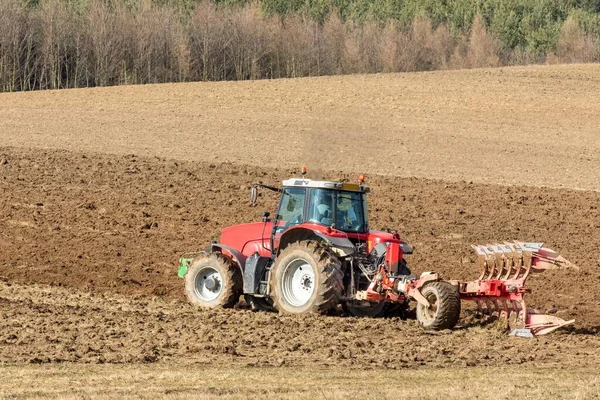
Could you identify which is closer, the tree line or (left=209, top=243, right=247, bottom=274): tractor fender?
(left=209, top=243, right=247, bottom=274): tractor fender

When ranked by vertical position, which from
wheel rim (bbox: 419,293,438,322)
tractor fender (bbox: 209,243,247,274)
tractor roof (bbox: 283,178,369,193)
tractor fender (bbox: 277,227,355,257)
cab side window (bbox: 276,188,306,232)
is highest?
tractor roof (bbox: 283,178,369,193)

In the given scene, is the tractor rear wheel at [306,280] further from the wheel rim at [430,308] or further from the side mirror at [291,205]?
the wheel rim at [430,308]

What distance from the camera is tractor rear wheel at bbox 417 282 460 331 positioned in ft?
40.9

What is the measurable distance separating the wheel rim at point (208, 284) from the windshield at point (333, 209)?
5.86ft

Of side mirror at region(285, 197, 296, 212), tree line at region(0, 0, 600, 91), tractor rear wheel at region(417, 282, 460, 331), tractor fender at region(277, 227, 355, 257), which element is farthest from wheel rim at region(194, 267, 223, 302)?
tree line at region(0, 0, 600, 91)

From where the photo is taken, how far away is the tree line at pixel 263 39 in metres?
64.8

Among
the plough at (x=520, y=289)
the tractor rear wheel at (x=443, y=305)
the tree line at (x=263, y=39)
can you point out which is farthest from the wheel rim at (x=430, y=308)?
the tree line at (x=263, y=39)

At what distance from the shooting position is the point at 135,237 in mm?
20156

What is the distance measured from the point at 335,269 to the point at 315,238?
80 centimetres

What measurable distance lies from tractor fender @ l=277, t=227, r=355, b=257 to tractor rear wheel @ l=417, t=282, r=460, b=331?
1209mm

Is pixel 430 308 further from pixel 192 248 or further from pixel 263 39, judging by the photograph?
pixel 263 39

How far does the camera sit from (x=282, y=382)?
29.6 feet

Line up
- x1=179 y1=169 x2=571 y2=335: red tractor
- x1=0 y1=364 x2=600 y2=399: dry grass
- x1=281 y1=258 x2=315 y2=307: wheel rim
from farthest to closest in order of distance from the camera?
x1=281 y1=258 x2=315 y2=307: wheel rim < x1=179 y1=169 x2=571 y2=335: red tractor < x1=0 y1=364 x2=600 y2=399: dry grass

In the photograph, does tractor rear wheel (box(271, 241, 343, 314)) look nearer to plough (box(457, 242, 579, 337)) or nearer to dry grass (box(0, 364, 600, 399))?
plough (box(457, 242, 579, 337))
